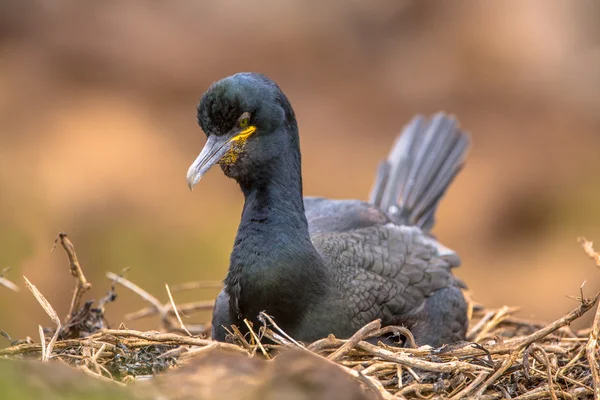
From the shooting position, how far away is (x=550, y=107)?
14250 mm

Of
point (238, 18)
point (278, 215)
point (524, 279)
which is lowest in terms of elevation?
point (524, 279)

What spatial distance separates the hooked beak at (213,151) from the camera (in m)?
4.77

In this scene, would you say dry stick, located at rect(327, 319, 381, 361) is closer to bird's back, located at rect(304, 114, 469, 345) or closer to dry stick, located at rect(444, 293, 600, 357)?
dry stick, located at rect(444, 293, 600, 357)

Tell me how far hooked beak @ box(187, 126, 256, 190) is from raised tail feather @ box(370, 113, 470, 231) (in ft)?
7.51

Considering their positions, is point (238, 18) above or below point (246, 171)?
above

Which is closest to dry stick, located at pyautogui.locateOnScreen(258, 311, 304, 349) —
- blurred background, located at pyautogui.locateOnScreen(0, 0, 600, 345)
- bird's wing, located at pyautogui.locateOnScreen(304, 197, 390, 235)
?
bird's wing, located at pyautogui.locateOnScreen(304, 197, 390, 235)

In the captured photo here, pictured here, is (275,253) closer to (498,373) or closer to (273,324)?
(273,324)

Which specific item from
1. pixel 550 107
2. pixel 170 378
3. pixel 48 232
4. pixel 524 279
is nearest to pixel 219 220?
pixel 48 232

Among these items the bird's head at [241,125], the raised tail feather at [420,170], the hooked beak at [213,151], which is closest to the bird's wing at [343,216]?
the raised tail feather at [420,170]

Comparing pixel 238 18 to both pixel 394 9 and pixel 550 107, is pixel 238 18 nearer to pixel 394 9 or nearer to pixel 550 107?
pixel 394 9

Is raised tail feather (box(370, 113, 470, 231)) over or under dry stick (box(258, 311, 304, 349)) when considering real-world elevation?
over

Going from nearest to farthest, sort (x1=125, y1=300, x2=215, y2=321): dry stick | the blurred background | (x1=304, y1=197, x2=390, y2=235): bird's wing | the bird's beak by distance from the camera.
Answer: the bird's beak < (x1=304, y1=197, x2=390, y2=235): bird's wing < (x1=125, y1=300, x2=215, y2=321): dry stick < the blurred background

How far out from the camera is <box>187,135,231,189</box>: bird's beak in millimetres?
4770

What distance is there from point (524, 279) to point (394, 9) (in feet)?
16.6
